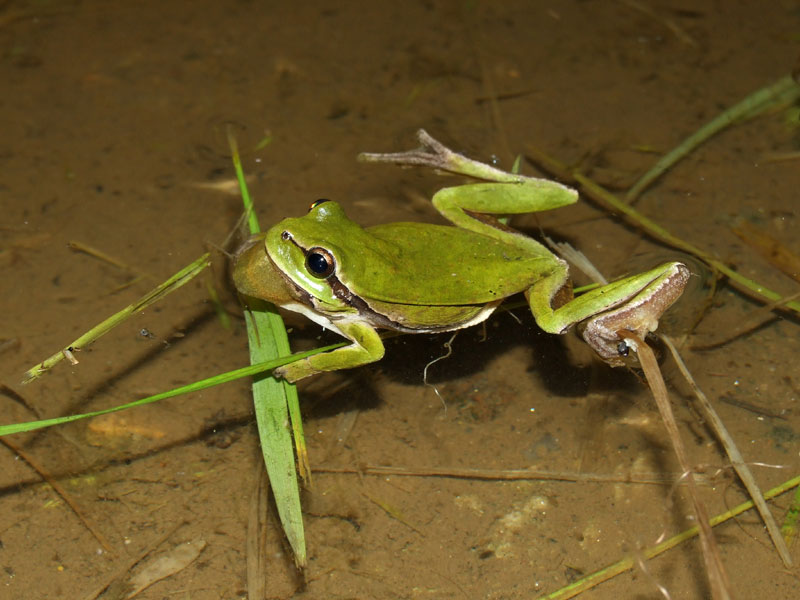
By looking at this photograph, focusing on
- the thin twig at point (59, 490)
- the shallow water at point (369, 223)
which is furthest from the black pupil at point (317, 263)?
the thin twig at point (59, 490)

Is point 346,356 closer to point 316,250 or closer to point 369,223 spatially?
point 316,250

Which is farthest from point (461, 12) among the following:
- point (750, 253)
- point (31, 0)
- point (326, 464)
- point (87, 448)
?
point (87, 448)

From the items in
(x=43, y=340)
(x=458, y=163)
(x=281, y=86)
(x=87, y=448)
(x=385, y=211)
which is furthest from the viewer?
(x=281, y=86)

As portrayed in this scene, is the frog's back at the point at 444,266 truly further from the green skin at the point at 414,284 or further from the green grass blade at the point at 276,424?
the green grass blade at the point at 276,424

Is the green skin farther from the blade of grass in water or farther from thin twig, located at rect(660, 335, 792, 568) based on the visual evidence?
thin twig, located at rect(660, 335, 792, 568)

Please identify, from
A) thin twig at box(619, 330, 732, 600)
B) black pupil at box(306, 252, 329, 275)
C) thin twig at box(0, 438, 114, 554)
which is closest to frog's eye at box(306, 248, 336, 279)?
black pupil at box(306, 252, 329, 275)

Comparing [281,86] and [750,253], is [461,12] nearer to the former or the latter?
[281,86]
